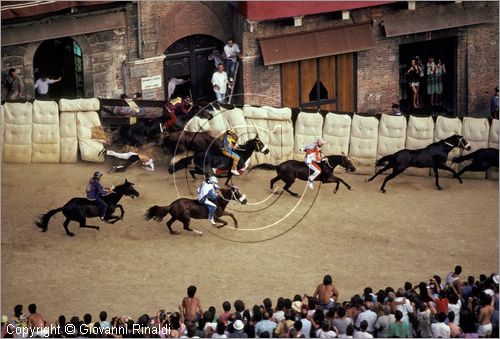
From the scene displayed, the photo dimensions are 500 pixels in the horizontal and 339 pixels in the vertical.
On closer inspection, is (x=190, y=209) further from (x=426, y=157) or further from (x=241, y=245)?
(x=426, y=157)

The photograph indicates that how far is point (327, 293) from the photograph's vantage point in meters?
38.2

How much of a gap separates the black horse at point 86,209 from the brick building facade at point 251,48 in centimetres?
703

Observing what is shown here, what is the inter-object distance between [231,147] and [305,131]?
3.25 m

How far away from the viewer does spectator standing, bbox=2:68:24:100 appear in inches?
1923

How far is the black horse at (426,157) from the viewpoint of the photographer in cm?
4719

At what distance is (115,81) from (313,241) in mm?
9664

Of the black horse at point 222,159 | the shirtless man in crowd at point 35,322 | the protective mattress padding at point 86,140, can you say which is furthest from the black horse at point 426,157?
the shirtless man in crowd at point 35,322

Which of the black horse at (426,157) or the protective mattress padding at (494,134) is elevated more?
the protective mattress padding at (494,134)

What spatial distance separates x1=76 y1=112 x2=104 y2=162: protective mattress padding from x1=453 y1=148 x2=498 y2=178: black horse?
1029cm

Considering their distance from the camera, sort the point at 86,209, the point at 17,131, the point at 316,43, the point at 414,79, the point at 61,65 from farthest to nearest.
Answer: the point at 414,79
the point at 61,65
the point at 316,43
the point at 17,131
the point at 86,209

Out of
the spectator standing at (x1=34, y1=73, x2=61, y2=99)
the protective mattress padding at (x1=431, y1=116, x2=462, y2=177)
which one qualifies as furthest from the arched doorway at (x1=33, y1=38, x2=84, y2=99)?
the protective mattress padding at (x1=431, y1=116, x2=462, y2=177)

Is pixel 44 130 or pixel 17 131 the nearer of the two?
pixel 17 131

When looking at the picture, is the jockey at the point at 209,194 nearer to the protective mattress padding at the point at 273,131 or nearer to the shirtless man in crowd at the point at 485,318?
the protective mattress padding at the point at 273,131

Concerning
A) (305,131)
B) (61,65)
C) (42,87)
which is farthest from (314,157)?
(61,65)
